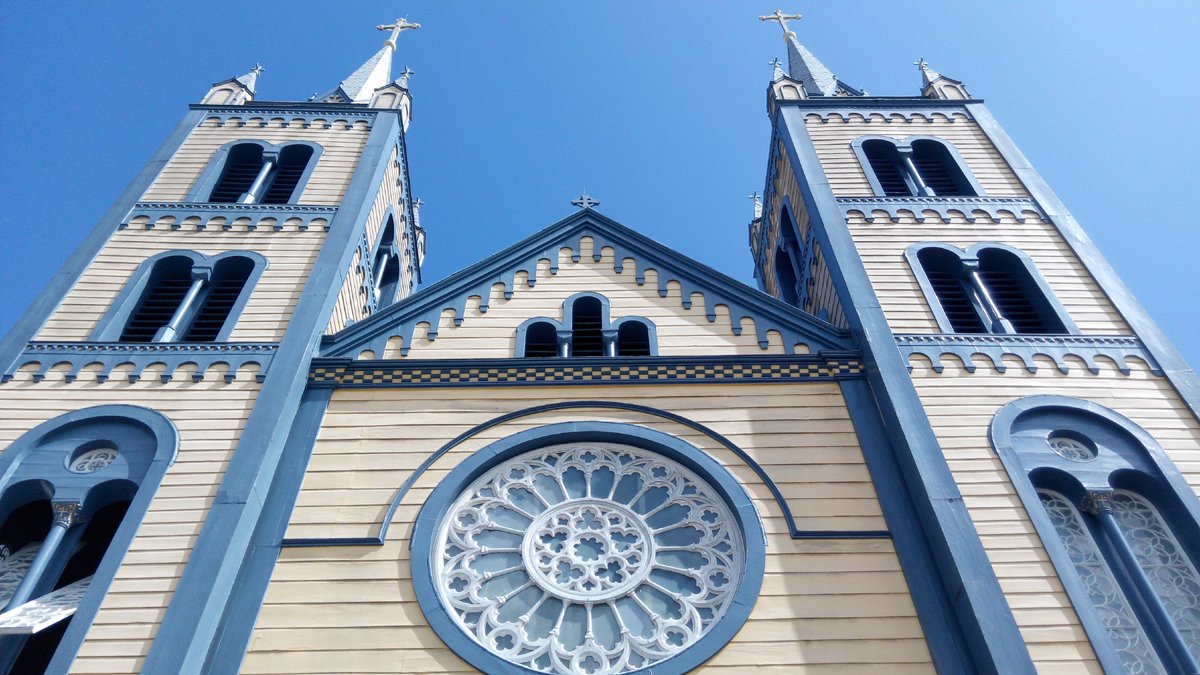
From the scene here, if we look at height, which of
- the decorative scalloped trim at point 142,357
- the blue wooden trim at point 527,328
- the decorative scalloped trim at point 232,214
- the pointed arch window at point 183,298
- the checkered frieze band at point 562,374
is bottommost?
the checkered frieze band at point 562,374

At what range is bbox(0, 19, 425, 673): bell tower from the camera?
31.9ft

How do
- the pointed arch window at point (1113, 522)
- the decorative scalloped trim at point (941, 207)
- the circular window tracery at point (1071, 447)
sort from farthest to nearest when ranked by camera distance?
the decorative scalloped trim at point (941, 207) → the circular window tracery at point (1071, 447) → the pointed arch window at point (1113, 522)

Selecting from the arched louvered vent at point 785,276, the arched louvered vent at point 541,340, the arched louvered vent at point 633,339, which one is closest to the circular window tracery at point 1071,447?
the arched louvered vent at point 633,339

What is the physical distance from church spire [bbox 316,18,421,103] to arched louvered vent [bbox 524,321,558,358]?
31.2 ft

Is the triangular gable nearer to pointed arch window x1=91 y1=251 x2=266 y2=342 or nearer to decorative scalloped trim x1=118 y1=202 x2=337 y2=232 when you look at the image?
pointed arch window x1=91 y1=251 x2=266 y2=342

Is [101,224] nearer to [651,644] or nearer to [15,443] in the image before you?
[15,443]

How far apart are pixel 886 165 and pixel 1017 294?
4416 mm

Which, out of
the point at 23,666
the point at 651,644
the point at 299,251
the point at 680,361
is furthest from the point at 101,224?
the point at 651,644

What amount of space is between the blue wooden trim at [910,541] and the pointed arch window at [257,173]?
10.1 meters

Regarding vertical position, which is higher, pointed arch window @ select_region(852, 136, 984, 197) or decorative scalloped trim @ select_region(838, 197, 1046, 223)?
pointed arch window @ select_region(852, 136, 984, 197)

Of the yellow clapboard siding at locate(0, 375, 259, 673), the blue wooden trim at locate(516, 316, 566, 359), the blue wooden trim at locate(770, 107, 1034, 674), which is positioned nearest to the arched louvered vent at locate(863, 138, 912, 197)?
the blue wooden trim at locate(770, 107, 1034, 674)

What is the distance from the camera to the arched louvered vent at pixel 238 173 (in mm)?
17188

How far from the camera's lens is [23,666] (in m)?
9.95

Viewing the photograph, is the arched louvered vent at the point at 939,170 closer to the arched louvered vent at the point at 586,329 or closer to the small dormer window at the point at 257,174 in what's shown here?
the arched louvered vent at the point at 586,329
